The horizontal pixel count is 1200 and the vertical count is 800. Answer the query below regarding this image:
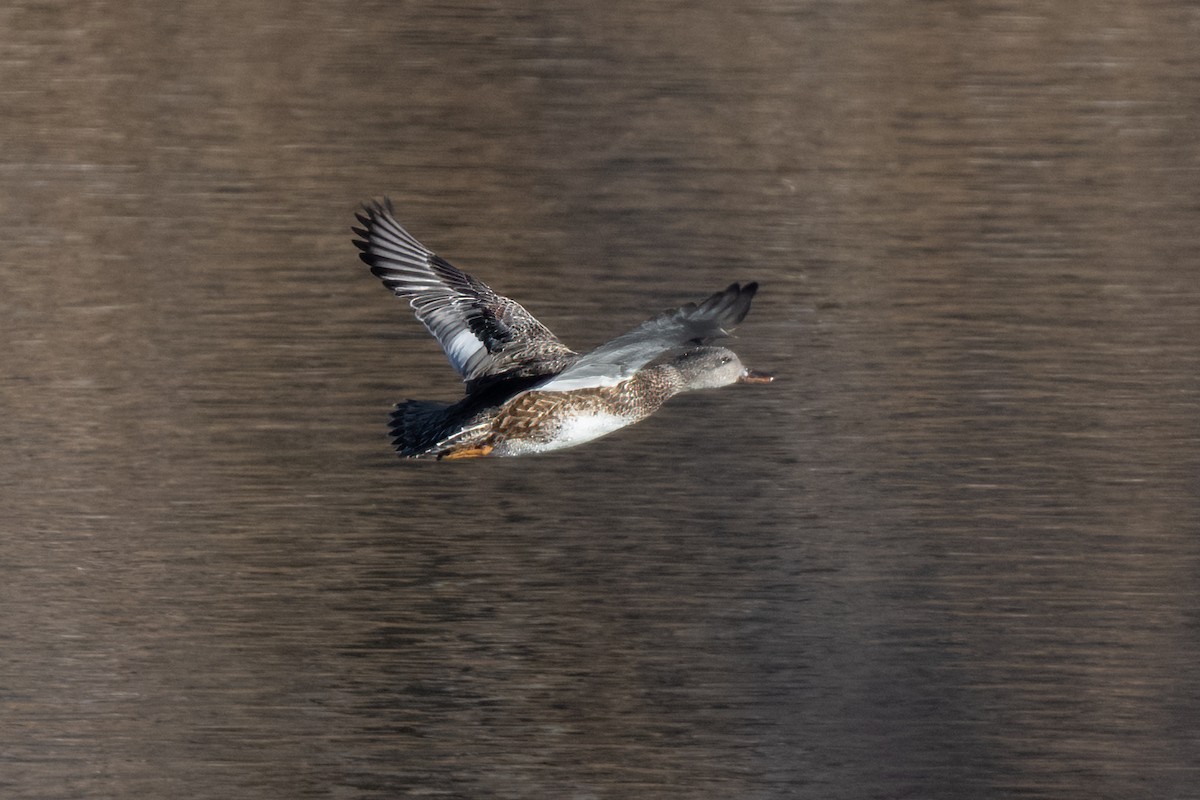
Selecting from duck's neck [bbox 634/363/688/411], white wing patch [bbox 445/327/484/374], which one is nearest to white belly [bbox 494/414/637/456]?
duck's neck [bbox 634/363/688/411]

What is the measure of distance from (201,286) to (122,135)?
1552 mm

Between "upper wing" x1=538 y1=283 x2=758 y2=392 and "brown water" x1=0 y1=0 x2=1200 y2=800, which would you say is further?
"brown water" x1=0 y1=0 x2=1200 y2=800

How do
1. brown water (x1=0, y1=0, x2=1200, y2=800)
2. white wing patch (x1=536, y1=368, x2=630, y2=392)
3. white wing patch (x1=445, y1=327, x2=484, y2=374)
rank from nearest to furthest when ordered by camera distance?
1. white wing patch (x1=536, y1=368, x2=630, y2=392)
2. brown water (x1=0, y1=0, x2=1200, y2=800)
3. white wing patch (x1=445, y1=327, x2=484, y2=374)

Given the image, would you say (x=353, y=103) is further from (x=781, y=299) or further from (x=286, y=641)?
(x=286, y=641)

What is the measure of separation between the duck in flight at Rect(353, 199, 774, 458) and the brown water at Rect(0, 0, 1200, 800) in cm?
78

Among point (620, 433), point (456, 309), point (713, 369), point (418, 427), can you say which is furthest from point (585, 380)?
point (620, 433)

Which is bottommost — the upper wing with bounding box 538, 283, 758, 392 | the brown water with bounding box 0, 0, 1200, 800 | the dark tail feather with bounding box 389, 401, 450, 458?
the brown water with bounding box 0, 0, 1200, 800

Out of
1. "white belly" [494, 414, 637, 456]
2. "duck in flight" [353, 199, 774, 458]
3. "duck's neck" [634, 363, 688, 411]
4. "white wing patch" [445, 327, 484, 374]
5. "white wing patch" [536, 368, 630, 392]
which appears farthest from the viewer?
"white wing patch" [445, 327, 484, 374]

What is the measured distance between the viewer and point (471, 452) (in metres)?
5.69

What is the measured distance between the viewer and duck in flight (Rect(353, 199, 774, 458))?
5543 millimetres

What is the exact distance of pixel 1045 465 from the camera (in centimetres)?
710

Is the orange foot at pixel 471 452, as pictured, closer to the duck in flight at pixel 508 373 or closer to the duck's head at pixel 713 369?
the duck in flight at pixel 508 373

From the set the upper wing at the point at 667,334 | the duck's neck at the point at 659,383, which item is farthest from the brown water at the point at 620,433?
the upper wing at the point at 667,334

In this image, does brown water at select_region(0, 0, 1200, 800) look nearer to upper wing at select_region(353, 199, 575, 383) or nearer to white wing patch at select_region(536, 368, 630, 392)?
upper wing at select_region(353, 199, 575, 383)
